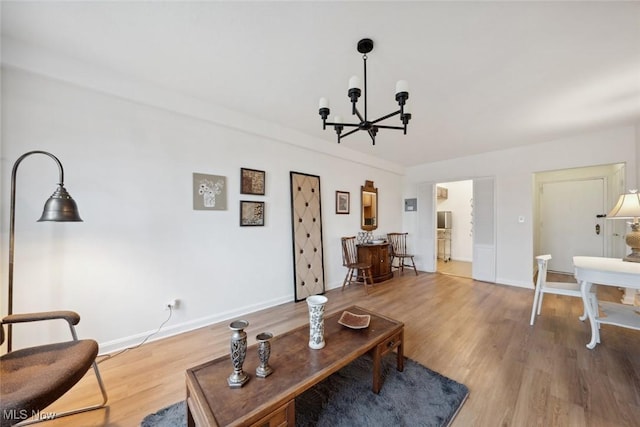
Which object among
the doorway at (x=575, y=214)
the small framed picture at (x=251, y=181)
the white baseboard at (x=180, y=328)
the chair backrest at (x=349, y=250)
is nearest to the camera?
the white baseboard at (x=180, y=328)

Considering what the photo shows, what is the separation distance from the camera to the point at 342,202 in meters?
4.37

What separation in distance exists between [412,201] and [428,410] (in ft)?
15.6

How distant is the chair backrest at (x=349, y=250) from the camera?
14.0ft

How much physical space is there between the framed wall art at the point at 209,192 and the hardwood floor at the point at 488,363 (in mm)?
1393

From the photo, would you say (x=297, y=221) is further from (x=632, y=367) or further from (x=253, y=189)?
(x=632, y=367)

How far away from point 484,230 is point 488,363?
3.34 metres

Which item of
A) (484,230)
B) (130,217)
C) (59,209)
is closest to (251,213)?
(130,217)

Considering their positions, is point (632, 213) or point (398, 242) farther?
point (398, 242)

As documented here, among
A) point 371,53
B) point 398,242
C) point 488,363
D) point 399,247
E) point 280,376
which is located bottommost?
point 488,363

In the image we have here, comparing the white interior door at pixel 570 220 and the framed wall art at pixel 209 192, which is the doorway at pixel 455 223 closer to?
the white interior door at pixel 570 220

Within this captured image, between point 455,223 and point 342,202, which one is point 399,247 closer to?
point 342,202

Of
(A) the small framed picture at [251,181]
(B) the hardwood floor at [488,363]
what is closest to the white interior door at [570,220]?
(B) the hardwood floor at [488,363]

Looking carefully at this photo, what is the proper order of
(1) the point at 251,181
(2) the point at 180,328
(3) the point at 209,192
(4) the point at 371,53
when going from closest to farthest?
(4) the point at 371,53 < (2) the point at 180,328 < (3) the point at 209,192 < (1) the point at 251,181

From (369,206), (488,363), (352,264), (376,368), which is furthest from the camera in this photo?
(369,206)
